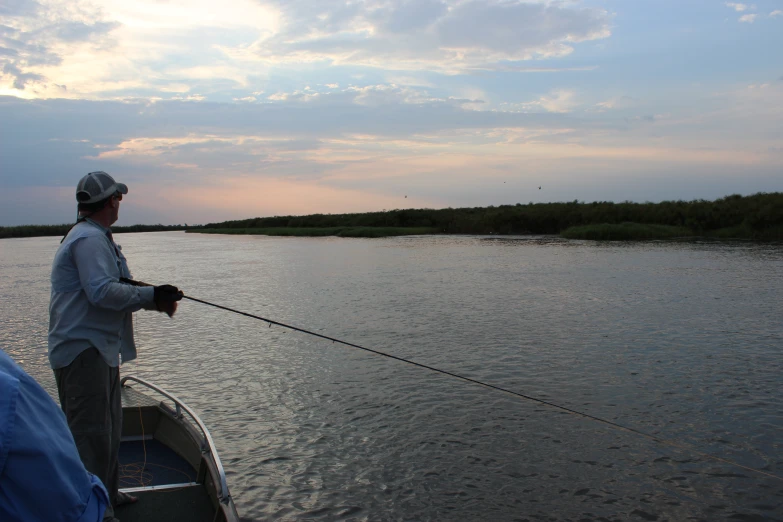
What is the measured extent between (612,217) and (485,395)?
44.5m

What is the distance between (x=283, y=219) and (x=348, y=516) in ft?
298

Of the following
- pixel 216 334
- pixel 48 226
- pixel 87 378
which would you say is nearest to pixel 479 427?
pixel 87 378

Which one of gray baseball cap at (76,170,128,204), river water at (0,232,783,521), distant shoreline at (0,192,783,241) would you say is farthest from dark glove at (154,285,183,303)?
distant shoreline at (0,192,783,241)

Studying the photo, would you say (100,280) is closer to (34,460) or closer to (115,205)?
(115,205)

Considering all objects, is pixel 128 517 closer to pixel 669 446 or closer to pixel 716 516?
pixel 716 516

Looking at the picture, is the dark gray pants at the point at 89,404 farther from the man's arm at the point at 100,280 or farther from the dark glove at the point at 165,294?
the dark glove at the point at 165,294

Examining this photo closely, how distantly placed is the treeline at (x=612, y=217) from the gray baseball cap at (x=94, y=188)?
4055 cm

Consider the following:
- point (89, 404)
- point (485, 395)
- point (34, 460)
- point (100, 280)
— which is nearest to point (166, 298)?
point (100, 280)

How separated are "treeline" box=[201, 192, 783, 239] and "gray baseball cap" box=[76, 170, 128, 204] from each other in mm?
40549

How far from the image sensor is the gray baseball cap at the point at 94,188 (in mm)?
3629

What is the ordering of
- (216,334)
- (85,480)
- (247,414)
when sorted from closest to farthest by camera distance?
(85,480) → (247,414) → (216,334)

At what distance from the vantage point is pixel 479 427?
21.8ft

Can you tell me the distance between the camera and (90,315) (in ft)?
11.8

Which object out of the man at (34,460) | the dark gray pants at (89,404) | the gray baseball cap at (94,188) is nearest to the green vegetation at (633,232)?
the gray baseball cap at (94,188)
